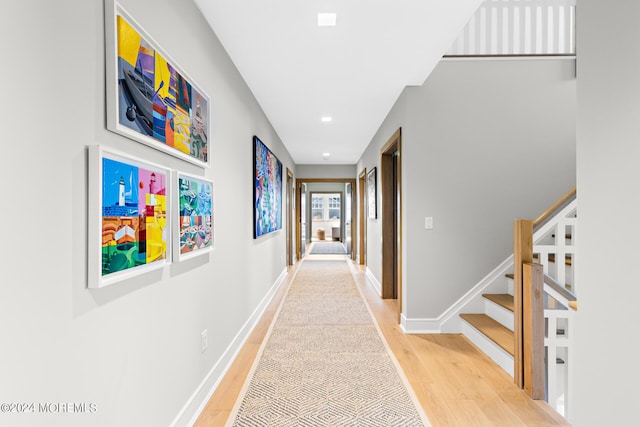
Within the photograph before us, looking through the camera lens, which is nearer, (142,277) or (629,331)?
(629,331)

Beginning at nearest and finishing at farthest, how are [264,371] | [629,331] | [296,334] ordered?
[629,331], [264,371], [296,334]

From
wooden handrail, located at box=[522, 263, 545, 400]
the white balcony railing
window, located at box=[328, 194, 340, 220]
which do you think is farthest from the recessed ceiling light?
window, located at box=[328, 194, 340, 220]

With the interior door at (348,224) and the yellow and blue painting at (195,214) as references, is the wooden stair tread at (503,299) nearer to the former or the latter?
the yellow and blue painting at (195,214)

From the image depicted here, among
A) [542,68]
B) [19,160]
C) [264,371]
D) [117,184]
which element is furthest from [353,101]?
[19,160]

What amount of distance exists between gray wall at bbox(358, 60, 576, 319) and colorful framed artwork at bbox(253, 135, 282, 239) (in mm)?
1491

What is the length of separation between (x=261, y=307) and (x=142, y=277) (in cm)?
266

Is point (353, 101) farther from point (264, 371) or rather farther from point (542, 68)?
point (264, 371)

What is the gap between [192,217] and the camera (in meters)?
1.85

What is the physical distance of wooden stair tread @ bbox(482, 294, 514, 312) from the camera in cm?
293

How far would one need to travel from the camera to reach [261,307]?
12.9ft

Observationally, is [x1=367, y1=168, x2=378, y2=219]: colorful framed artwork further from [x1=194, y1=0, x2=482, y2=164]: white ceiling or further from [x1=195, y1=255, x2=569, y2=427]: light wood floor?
[x1=195, y1=255, x2=569, y2=427]: light wood floor

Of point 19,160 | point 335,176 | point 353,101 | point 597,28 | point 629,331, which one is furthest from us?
point 335,176

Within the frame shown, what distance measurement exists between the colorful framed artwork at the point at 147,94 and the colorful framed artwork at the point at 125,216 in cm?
13

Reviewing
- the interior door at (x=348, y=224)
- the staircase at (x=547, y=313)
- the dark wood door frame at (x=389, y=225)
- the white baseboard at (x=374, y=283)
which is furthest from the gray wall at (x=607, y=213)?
the interior door at (x=348, y=224)
